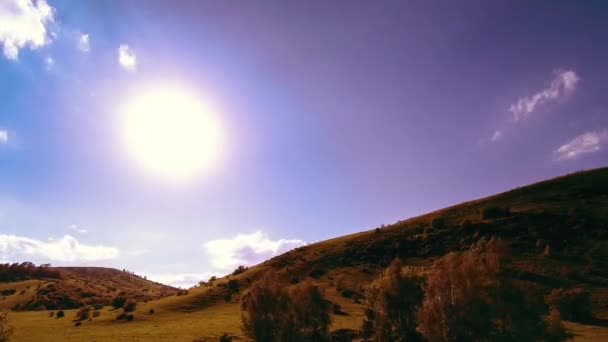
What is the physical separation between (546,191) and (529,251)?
101 ft

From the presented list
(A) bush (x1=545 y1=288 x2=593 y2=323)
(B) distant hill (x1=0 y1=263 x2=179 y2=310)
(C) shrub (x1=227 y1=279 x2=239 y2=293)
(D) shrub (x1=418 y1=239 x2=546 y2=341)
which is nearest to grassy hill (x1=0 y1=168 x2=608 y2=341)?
(C) shrub (x1=227 y1=279 x2=239 y2=293)

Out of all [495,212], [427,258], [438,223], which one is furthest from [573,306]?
[438,223]

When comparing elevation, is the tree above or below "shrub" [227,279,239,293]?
below

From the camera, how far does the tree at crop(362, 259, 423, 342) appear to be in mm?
27641

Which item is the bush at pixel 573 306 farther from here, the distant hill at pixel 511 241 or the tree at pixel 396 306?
the tree at pixel 396 306

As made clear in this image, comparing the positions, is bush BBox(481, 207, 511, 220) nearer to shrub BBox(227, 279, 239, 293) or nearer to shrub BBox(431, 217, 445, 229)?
shrub BBox(431, 217, 445, 229)

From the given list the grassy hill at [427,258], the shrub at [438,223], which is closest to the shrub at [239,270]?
the grassy hill at [427,258]

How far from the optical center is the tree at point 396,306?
2764cm

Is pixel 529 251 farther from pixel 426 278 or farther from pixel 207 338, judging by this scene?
pixel 207 338

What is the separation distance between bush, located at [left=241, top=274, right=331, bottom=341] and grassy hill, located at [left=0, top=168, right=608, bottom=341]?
26.4 feet

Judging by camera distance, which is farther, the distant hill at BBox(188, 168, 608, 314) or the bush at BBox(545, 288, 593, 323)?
the distant hill at BBox(188, 168, 608, 314)

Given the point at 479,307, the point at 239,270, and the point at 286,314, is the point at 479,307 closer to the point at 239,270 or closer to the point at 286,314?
the point at 286,314

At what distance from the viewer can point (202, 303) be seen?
60188mm

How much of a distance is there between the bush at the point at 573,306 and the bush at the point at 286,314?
23.5m
